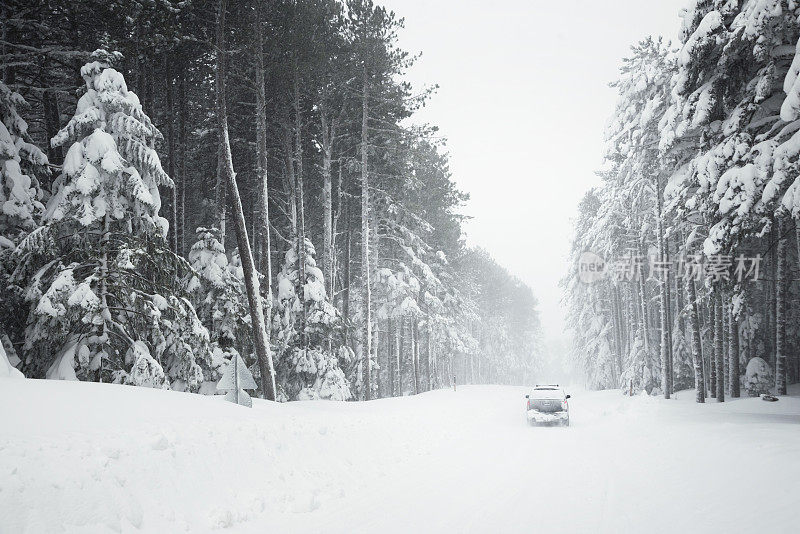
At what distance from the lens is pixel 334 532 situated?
236 inches

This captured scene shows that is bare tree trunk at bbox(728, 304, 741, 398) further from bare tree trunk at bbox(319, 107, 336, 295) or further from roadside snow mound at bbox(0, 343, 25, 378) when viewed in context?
roadside snow mound at bbox(0, 343, 25, 378)

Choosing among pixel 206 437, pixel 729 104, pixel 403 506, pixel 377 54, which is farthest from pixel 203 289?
pixel 729 104

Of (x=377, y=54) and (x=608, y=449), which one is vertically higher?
(x=377, y=54)

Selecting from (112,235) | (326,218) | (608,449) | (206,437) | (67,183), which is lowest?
(608,449)

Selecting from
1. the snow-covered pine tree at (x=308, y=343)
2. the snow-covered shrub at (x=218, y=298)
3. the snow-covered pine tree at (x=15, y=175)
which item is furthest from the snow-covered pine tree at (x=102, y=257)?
the snow-covered pine tree at (x=308, y=343)

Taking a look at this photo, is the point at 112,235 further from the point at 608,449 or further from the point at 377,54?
the point at 377,54

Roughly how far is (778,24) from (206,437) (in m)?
14.0

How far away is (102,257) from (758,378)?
2512 centimetres

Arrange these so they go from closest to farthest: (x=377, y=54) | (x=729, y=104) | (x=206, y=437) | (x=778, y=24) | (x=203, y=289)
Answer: (x=206, y=437) → (x=778, y=24) → (x=729, y=104) → (x=203, y=289) → (x=377, y=54)

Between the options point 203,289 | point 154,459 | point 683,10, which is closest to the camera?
point 154,459

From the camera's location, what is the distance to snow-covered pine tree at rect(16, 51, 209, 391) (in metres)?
9.69

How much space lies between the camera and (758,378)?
2062 centimetres

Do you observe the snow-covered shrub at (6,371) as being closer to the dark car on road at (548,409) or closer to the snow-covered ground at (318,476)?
the snow-covered ground at (318,476)

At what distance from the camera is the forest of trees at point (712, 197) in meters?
10.6
